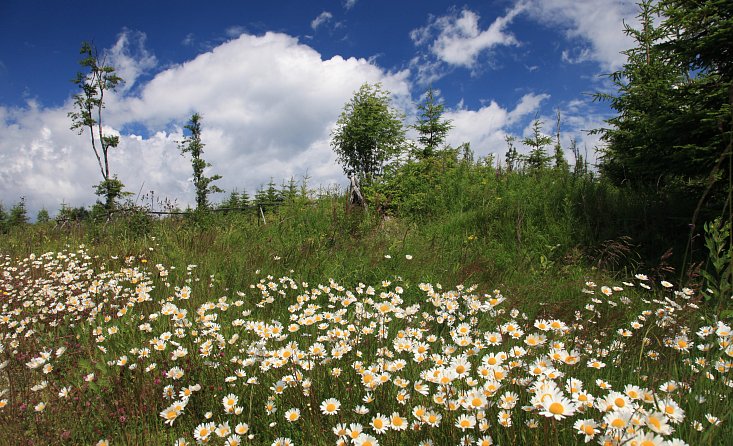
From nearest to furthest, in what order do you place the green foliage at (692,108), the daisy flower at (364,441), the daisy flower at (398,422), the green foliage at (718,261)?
the daisy flower at (364,441) < the daisy flower at (398,422) < the green foliage at (718,261) < the green foliage at (692,108)

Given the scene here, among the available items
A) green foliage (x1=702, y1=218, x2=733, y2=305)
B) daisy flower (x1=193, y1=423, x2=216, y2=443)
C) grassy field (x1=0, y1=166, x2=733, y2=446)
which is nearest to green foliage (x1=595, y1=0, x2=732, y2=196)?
grassy field (x1=0, y1=166, x2=733, y2=446)

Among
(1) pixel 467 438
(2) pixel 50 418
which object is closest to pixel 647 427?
(1) pixel 467 438

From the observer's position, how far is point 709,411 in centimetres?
152

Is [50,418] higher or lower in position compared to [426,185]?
lower

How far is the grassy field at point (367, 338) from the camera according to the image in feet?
4.94

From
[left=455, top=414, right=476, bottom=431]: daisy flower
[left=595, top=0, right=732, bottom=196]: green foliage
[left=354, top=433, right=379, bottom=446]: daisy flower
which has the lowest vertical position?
[left=354, top=433, right=379, bottom=446]: daisy flower

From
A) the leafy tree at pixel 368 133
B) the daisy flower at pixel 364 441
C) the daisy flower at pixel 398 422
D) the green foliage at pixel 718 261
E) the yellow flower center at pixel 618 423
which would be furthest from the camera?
the leafy tree at pixel 368 133

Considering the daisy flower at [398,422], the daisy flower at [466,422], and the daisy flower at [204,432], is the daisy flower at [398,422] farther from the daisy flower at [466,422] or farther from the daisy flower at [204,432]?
the daisy flower at [204,432]

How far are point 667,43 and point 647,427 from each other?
6.56 meters

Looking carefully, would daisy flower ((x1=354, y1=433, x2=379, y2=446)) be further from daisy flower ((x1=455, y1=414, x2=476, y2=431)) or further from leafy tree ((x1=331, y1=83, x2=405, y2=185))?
leafy tree ((x1=331, y1=83, x2=405, y2=185))

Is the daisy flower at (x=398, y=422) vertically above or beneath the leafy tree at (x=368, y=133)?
beneath

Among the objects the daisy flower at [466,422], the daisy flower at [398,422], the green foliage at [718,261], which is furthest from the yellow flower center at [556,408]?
the green foliage at [718,261]

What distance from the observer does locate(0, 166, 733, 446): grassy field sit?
4.94 ft

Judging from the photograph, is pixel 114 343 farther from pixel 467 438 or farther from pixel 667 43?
pixel 667 43
